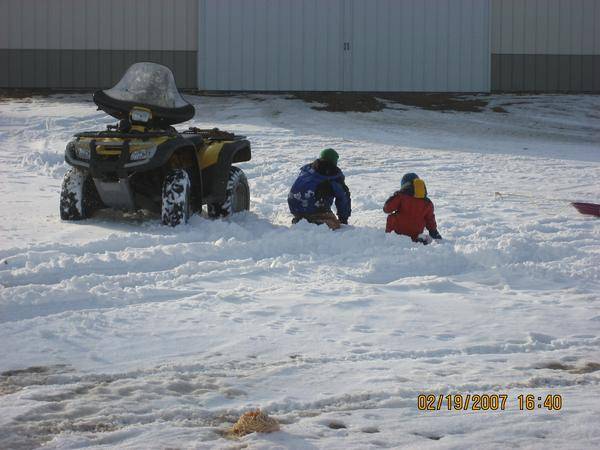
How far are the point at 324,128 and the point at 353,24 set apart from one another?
556 centimetres

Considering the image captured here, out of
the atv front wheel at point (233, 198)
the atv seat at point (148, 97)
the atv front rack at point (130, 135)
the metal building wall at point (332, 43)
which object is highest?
the metal building wall at point (332, 43)

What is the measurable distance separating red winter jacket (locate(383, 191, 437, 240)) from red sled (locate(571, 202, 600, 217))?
239 cm

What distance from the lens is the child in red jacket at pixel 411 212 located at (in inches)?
356

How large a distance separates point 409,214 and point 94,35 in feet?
50.1

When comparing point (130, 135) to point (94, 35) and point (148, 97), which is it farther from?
point (94, 35)

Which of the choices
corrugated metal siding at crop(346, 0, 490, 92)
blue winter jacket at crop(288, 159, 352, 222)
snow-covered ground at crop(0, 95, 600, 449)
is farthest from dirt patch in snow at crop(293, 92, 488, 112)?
blue winter jacket at crop(288, 159, 352, 222)

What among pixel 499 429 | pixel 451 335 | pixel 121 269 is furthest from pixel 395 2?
pixel 499 429

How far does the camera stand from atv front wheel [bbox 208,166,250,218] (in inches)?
402

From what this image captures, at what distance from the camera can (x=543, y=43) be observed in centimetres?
2358

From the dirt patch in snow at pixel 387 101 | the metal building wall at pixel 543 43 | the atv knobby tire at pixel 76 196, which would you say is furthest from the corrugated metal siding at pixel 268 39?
the atv knobby tire at pixel 76 196

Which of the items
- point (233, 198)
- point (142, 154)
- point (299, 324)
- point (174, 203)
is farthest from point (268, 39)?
point (299, 324)

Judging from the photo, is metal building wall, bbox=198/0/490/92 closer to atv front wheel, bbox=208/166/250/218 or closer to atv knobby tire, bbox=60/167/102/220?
atv front wheel, bbox=208/166/250/218

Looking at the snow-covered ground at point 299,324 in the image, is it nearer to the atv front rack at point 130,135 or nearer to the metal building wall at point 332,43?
the atv front rack at point 130,135

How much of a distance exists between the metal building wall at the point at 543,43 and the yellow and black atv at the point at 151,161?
14.1 meters
